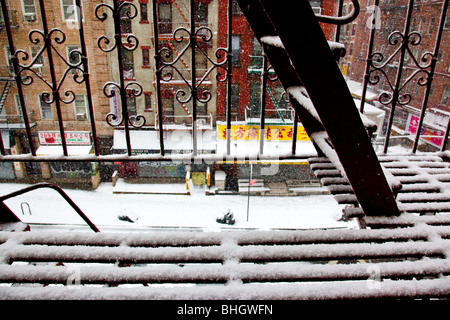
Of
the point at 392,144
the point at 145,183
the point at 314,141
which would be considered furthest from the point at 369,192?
the point at 392,144

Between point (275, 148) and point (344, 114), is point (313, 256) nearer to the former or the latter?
point (344, 114)

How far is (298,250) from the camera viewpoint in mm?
1314

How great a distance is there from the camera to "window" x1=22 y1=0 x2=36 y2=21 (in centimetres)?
1104

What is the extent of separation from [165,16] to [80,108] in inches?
200

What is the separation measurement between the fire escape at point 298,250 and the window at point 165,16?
441 inches

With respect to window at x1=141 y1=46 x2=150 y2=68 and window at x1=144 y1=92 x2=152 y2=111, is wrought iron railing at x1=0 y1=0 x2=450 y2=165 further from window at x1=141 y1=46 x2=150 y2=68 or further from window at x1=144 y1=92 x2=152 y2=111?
window at x1=144 y1=92 x2=152 y2=111

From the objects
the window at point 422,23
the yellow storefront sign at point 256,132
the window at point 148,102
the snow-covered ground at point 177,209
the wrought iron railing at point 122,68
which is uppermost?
the window at point 422,23

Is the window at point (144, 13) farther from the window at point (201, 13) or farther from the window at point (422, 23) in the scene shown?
the window at point (422, 23)

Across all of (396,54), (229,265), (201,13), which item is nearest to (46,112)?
(201,13)

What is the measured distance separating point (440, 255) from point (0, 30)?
14280mm

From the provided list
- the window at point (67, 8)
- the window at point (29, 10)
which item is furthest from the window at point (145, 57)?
the window at point (29, 10)

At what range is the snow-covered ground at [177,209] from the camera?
36.9 feet

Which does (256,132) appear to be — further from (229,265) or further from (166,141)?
(229,265)

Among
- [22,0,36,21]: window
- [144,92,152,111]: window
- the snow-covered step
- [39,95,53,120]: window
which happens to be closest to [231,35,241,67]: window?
[144,92,152,111]: window
